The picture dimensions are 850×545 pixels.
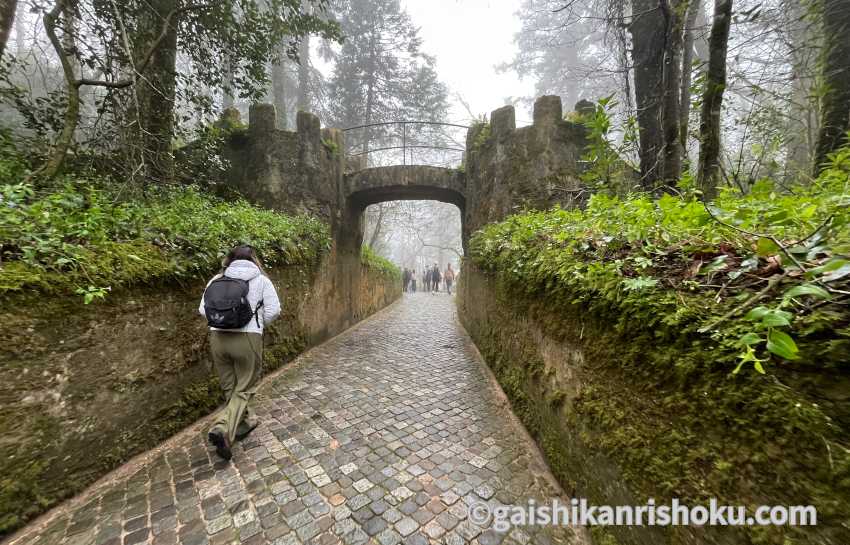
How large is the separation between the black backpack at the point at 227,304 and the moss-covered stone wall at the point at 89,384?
68cm

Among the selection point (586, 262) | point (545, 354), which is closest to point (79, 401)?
point (545, 354)

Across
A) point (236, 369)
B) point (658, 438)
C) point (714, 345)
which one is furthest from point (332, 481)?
point (714, 345)

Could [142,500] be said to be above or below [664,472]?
below

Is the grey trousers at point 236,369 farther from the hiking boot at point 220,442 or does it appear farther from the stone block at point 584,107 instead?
the stone block at point 584,107

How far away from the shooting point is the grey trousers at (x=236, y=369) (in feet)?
9.70

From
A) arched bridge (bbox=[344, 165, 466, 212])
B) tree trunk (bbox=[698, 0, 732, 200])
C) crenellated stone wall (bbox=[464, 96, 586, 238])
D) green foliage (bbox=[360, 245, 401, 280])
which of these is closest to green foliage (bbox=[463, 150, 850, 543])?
tree trunk (bbox=[698, 0, 732, 200])

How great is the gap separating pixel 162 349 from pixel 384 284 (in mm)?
10610

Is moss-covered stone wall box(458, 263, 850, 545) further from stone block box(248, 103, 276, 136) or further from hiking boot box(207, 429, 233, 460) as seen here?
stone block box(248, 103, 276, 136)

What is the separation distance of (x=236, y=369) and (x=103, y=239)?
169 cm

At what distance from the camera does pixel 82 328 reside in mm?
2432

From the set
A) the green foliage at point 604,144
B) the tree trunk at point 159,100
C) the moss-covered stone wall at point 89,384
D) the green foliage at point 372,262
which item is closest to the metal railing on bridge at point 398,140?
the green foliage at point 372,262

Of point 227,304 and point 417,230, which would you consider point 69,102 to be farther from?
point 417,230

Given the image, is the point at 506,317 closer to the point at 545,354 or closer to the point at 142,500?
the point at 545,354

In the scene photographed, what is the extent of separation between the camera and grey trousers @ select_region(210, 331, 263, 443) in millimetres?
2957
